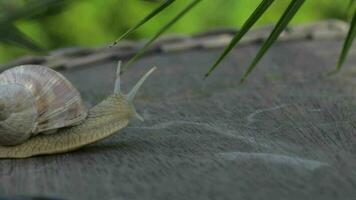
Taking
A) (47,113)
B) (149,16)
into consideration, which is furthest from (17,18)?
(47,113)

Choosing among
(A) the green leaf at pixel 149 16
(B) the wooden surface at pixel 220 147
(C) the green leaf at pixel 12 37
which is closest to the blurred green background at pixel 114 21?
(B) the wooden surface at pixel 220 147

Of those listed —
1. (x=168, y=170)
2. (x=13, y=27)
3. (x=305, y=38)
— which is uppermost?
(x=13, y=27)

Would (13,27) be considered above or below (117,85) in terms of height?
above

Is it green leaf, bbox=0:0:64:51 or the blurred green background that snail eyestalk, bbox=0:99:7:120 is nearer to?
green leaf, bbox=0:0:64:51

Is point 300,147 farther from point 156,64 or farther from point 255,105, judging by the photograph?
point 156,64

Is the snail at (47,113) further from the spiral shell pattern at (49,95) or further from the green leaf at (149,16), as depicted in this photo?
the green leaf at (149,16)

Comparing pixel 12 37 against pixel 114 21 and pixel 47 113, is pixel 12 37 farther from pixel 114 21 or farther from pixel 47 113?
pixel 114 21

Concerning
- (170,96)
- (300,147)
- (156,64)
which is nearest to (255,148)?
(300,147)
